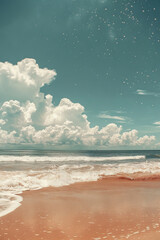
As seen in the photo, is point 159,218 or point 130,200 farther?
point 130,200

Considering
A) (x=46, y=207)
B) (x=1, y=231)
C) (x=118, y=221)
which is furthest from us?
(x=46, y=207)

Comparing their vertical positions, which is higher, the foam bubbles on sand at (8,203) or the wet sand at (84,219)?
the wet sand at (84,219)

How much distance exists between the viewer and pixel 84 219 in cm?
515

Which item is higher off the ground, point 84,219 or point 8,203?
point 84,219

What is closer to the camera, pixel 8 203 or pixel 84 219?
pixel 84 219

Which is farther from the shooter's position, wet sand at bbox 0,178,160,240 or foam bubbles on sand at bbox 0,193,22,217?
foam bubbles on sand at bbox 0,193,22,217

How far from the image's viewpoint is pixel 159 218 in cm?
520

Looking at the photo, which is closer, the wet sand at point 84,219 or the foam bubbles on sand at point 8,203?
the wet sand at point 84,219

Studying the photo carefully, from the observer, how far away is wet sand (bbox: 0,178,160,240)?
4.20 m

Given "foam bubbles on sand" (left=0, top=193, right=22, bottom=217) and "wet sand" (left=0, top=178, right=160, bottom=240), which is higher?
"wet sand" (left=0, top=178, right=160, bottom=240)

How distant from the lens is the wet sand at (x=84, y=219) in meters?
4.20

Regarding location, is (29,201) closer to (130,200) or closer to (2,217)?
(2,217)

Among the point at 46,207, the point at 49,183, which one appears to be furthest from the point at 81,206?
the point at 49,183

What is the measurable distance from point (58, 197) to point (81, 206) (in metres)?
1.64
